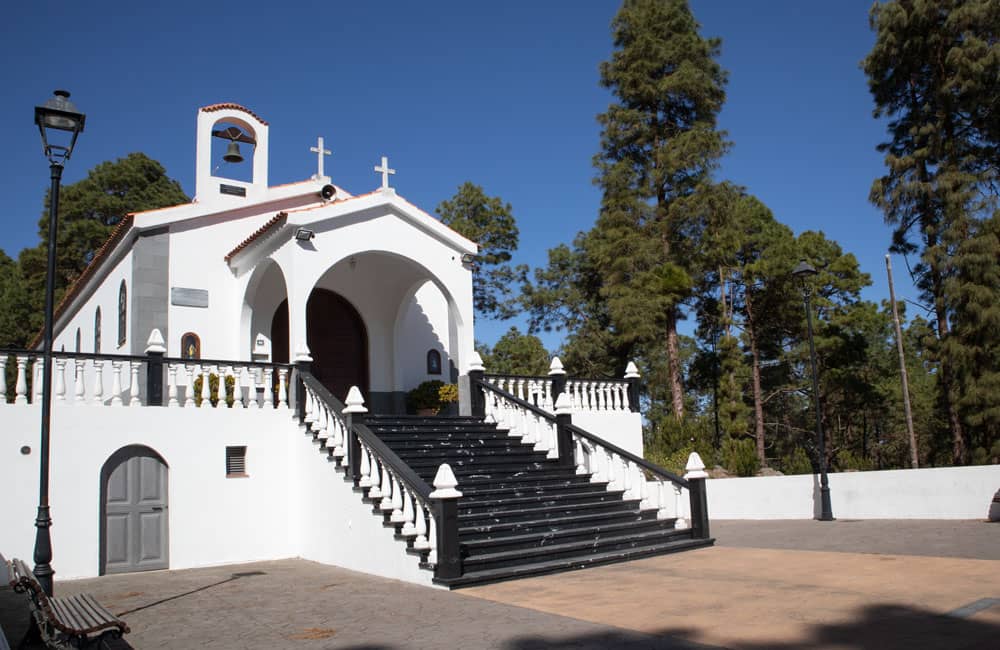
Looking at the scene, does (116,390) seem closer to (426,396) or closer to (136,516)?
(136,516)

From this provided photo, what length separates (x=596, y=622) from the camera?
6.61 m

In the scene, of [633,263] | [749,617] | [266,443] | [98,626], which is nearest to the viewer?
[98,626]

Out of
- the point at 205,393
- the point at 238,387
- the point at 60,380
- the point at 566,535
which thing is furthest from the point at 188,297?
the point at 566,535

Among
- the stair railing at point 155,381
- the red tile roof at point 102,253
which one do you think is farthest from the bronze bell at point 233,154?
the stair railing at point 155,381

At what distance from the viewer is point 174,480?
1175 centimetres

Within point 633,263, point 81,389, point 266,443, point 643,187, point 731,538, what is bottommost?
point 731,538

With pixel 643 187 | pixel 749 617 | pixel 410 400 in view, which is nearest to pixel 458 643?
pixel 749 617

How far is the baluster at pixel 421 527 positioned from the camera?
30.6 ft

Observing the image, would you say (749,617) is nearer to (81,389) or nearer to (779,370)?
(81,389)

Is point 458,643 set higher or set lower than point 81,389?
lower

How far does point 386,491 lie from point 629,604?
153 inches

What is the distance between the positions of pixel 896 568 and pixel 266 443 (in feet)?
29.5

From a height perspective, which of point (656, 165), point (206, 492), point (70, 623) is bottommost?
point (70, 623)

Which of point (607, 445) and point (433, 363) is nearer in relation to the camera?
point (607, 445)
